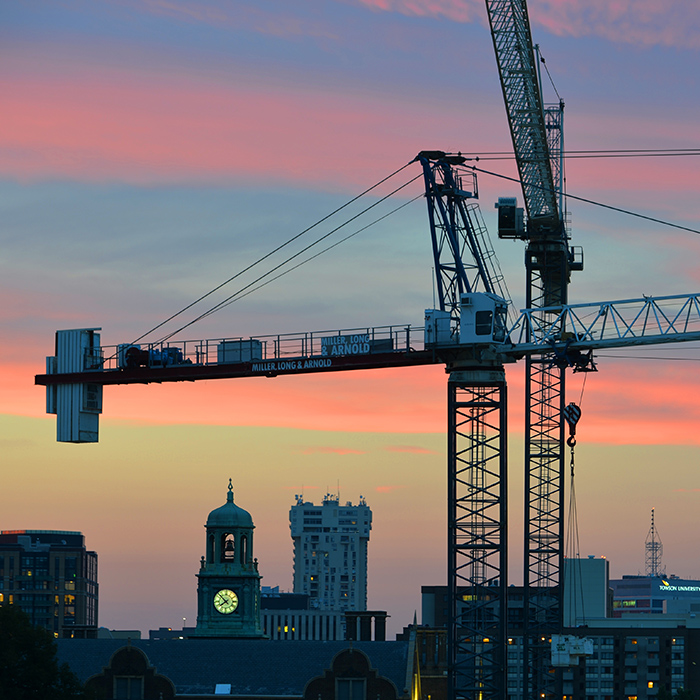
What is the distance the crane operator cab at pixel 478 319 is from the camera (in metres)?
103

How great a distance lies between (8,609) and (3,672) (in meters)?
4.06

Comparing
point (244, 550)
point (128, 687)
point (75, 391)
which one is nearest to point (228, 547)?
point (244, 550)

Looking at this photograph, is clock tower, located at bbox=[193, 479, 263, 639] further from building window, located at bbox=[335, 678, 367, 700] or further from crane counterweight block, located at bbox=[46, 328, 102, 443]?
→ crane counterweight block, located at bbox=[46, 328, 102, 443]

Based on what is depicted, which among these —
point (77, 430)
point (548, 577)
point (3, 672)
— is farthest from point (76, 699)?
point (548, 577)

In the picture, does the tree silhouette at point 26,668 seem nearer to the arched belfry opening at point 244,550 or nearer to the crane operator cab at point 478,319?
the crane operator cab at point 478,319

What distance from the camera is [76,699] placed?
299 ft

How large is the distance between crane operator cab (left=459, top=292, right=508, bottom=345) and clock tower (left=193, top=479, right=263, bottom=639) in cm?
4526

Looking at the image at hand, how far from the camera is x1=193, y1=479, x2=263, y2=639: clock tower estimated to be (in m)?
139

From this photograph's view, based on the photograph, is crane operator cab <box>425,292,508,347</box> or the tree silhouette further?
crane operator cab <box>425,292,508,347</box>

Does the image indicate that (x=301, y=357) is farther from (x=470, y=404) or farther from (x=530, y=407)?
(x=530, y=407)

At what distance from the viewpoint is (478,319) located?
103438 mm

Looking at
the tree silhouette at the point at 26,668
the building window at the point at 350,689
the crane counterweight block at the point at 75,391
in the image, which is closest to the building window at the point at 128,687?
the building window at the point at 350,689

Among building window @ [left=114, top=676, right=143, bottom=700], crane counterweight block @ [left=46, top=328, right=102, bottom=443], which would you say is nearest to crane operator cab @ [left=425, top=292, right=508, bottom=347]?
crane counterweight block @ [left=46, top=328, right=102, bottom=443]

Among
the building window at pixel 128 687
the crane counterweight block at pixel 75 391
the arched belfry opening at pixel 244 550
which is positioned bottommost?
the building window at pixel 128 687
